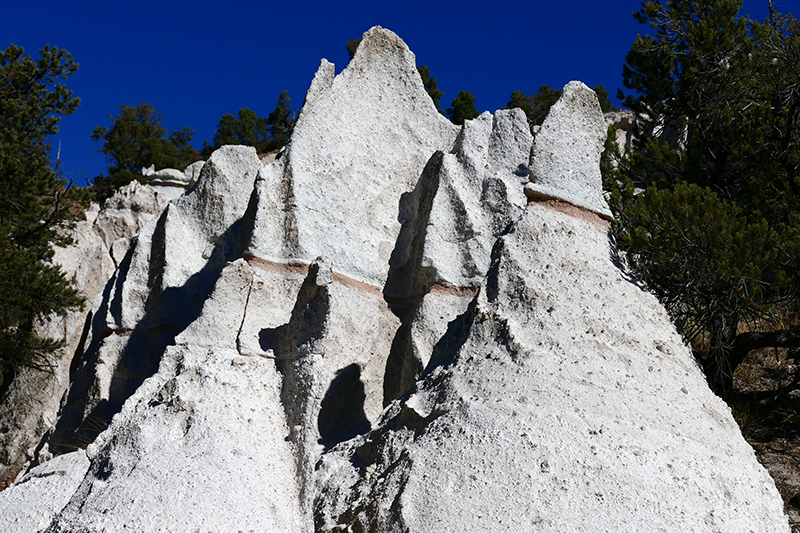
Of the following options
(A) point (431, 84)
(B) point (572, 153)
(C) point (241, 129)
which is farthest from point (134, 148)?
(B) point (572, 153)

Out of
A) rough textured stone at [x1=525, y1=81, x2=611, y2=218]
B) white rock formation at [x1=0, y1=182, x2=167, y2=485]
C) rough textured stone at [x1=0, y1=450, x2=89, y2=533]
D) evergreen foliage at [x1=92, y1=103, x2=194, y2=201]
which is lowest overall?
rough textured stone at [x1=0, y1=450, x2=89, y2=533]

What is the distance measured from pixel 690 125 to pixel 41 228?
10290 mm

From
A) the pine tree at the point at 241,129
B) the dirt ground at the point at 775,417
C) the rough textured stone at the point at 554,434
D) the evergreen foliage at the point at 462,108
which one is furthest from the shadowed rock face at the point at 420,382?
the pine tree at the point at 241,129

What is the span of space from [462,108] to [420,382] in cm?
2514

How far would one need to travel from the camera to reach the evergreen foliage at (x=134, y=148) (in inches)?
1206

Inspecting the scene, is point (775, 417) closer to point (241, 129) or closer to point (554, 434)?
point (554, 434)

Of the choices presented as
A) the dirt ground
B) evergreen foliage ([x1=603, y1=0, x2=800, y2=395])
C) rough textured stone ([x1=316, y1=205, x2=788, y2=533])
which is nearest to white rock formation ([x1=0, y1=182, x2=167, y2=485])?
rough textured stone ([x1=316, y1=205, x2=788, y2=533])

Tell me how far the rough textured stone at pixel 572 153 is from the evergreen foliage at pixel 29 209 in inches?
305

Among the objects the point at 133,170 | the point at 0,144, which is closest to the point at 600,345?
the point at 0,144

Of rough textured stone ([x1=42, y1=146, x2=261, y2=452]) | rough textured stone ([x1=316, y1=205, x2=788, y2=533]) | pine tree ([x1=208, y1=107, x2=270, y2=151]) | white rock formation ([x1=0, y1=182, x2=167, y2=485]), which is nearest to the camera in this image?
rough textured stone ([x1=316, y1=205, x2=788, y2=533])

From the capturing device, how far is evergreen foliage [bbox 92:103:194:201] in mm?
30633

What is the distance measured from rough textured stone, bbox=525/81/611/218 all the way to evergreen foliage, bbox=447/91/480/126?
21.1 meters

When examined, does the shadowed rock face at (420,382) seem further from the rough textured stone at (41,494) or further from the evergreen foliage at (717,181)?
the evergreen foliage at (717,181)

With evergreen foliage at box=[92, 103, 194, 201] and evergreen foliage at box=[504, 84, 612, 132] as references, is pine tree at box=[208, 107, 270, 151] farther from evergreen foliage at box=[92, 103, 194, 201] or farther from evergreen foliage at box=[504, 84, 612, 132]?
evergreen foliage at box=[504, 84, 612, 132]
